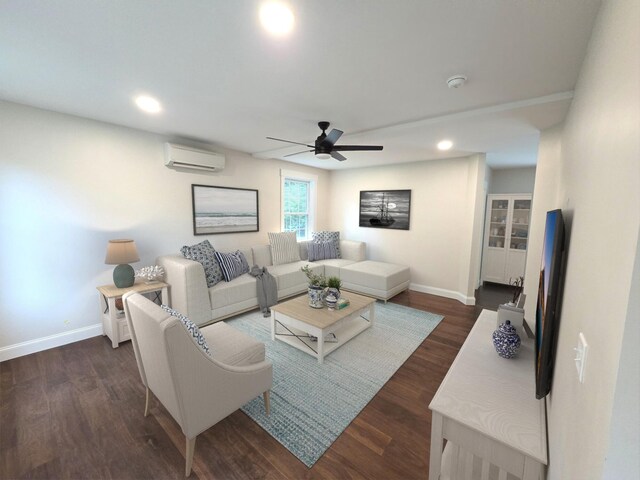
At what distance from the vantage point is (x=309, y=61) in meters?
1.61

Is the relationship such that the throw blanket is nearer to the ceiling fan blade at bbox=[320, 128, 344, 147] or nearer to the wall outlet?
the ceiling fan blade at bbox=[320, 128, 344, 147]

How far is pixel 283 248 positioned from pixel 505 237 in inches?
171

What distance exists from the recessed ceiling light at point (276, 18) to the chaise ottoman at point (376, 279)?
3372 millimetres

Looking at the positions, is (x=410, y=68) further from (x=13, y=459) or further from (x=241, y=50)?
(x=13, y=459)

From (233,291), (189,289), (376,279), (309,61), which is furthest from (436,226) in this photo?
(189,289)

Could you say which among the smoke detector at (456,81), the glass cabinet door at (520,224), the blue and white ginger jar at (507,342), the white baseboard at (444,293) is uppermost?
the smoke detector at (456,81)

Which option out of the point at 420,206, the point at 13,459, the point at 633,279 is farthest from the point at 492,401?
the point at 420,206

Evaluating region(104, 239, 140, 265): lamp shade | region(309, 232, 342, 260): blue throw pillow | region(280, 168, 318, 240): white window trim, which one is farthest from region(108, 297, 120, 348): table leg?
region(309, 232, 342, 260): blue throw pillow

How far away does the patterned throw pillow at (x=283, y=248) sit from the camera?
4445mm

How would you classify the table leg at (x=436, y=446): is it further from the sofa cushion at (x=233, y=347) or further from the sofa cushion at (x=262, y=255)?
the sofa cushion at (x=262, y=255)

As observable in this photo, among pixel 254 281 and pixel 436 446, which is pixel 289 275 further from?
pixel 436 446

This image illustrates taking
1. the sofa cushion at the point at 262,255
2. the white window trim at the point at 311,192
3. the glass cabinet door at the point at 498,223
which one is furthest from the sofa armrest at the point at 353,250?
the glass cabinet door at the point at 498,223

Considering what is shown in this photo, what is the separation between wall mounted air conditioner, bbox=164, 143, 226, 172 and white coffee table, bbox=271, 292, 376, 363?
2200 millimetres

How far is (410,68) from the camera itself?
1669 mm
